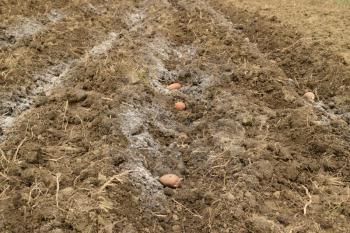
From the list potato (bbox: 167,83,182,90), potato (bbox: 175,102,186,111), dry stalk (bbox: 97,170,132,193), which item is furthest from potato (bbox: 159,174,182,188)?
potato (bbox: 167,83,182,90)

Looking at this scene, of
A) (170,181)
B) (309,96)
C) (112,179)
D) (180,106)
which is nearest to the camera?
(112,179)

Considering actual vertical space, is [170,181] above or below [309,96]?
below

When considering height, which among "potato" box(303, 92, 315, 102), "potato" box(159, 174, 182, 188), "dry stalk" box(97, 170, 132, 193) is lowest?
"potato" box(159, 174, 182, 188)

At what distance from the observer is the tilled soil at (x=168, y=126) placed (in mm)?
3377

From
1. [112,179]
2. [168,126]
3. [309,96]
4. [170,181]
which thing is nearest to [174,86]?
[168,126]

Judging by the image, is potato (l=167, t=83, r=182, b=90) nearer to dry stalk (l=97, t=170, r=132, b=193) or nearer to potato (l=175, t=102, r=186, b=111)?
potato (l=175, t=102, r=186, b=111)

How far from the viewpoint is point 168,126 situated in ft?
14.2

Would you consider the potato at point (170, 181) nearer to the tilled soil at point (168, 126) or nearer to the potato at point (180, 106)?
the tilled soil at point (168, 126)

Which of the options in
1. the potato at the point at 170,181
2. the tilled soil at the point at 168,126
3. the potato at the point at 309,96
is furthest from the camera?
the potato at the point at 309,96

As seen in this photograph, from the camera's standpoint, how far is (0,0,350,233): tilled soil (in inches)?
133

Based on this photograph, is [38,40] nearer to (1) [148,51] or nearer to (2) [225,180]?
(1) [148,51]

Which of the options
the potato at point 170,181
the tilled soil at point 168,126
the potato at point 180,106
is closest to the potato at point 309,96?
the tilled soil at point 168,126

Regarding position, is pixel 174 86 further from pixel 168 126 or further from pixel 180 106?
pixel 168 126

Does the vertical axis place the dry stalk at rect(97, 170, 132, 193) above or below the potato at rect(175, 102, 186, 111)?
above
